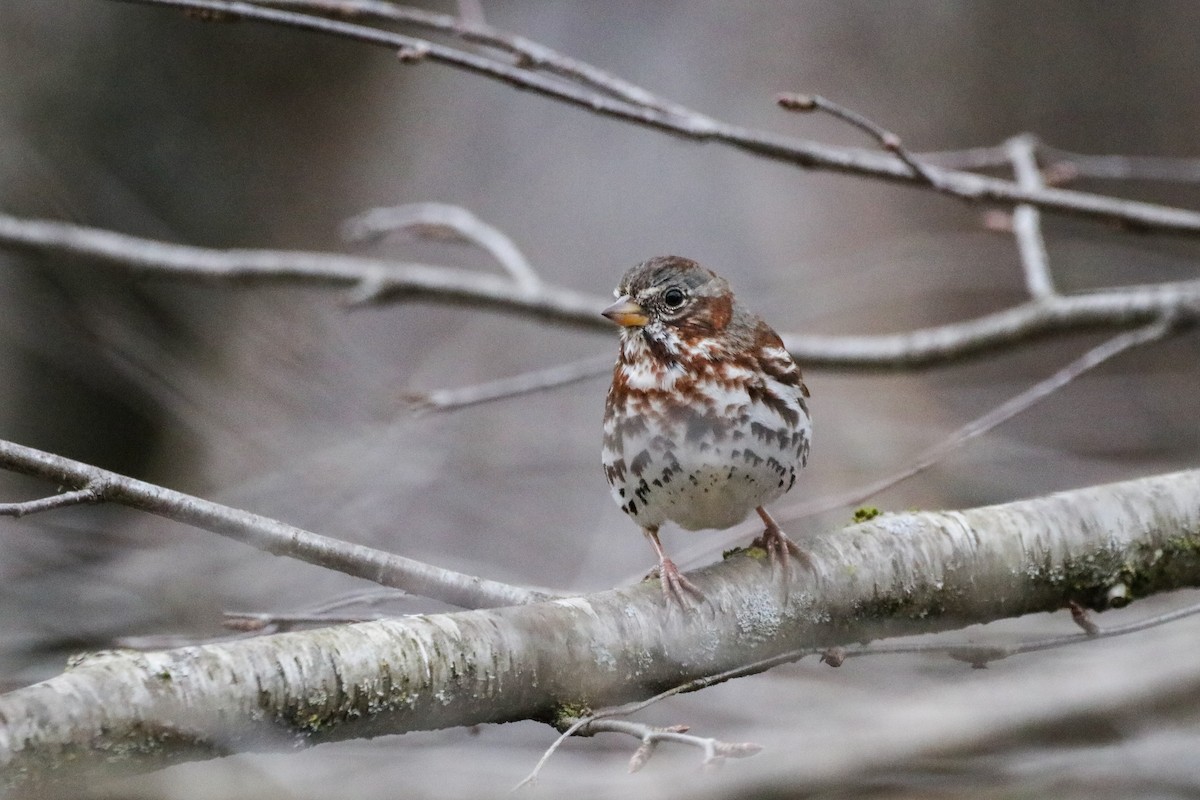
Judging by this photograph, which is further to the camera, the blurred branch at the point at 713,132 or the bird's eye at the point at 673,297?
the bird's eye at the point at 673,297

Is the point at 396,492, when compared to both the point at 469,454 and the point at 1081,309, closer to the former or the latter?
the point at 469,454

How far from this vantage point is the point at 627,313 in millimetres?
3182

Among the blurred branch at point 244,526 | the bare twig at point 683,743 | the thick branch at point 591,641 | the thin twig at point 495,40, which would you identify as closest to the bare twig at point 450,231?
the thin twig at point 495,40

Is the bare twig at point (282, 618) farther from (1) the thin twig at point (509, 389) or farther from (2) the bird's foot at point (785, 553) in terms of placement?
(1) the thin twig at point (509, 389)

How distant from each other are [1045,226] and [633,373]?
21.5 feet

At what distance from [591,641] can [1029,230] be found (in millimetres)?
3145

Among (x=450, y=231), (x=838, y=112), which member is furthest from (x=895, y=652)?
(x=450, y=231)

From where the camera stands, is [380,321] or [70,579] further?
[380,321]

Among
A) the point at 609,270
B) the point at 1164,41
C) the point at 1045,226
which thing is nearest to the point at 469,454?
the point at 609,270

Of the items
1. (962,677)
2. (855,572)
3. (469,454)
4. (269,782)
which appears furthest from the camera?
(469,454)

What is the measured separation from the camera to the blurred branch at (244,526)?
2049mm

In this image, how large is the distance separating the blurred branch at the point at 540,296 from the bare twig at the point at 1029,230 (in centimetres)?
8

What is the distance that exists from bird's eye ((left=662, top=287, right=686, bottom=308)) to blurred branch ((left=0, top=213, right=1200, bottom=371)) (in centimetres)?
112

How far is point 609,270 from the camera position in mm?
8438
